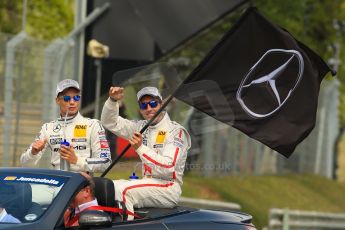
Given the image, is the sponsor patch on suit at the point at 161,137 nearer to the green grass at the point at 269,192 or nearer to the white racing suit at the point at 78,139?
the white racing suit at the point at 78,139

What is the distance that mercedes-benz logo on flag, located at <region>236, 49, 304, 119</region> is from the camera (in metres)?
11.3

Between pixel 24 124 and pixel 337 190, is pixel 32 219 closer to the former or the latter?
pixel 24 124

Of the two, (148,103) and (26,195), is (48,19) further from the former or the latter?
(26,195)

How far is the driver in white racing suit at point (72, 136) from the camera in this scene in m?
10.7

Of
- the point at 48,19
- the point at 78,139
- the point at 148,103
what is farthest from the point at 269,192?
the point at 78,139

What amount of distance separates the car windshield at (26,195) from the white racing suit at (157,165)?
3.82 ft

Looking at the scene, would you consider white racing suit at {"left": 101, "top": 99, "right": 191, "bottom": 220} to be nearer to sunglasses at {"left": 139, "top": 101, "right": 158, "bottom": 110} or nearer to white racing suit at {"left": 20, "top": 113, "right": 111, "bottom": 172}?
sunglasses at {"left": 139, "top": 101, "right": 158, "bottom": 110}

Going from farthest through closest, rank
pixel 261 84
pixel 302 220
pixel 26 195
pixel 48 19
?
pixel 48 19 < pixel 302 220 < pixel 261 84 < pixel 26 195

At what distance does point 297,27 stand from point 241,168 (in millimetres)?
4142

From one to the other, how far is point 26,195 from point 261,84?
10.8ft

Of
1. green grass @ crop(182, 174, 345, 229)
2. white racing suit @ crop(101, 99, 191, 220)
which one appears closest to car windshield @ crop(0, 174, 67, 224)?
white racing suit @ crop(101, 99, 191, 220)

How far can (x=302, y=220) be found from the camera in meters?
19.7

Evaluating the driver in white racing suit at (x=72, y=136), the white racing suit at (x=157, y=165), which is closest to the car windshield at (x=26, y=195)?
the white racing suit at (x=157, y=165)

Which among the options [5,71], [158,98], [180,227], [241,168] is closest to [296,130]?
[158,98]
